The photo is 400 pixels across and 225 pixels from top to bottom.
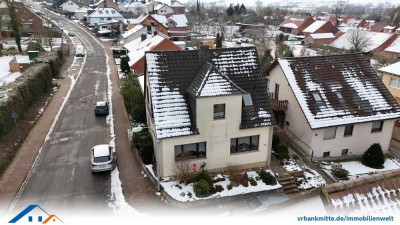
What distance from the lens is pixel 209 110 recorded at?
2141cm

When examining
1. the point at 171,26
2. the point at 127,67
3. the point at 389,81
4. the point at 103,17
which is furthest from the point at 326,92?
the point at 103,17

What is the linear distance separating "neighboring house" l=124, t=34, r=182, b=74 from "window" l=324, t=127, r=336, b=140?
1081 inches

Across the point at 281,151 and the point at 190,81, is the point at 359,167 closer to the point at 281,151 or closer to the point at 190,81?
the point at 281,151

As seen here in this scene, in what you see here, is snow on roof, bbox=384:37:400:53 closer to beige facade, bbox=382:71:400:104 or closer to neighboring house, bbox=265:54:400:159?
beige facade, bbox=382:71:400:104

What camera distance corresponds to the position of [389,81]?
120ft

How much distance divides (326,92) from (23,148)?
24967mm

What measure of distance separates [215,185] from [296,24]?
113m

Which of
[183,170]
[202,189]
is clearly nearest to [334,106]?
[202,189]

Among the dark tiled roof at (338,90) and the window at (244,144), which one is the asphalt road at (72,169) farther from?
the dark tiled roof at (338,90)

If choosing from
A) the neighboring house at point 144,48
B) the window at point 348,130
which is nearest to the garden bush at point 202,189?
the window at point 348,130

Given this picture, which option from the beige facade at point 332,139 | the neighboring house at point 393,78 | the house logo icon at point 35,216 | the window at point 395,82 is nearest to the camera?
the house logo icon at point 35,216

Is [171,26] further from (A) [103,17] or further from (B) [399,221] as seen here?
(B) [399,221]

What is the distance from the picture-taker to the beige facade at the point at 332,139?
25.8 meters

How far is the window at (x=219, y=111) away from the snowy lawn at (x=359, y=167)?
954 centimetres
